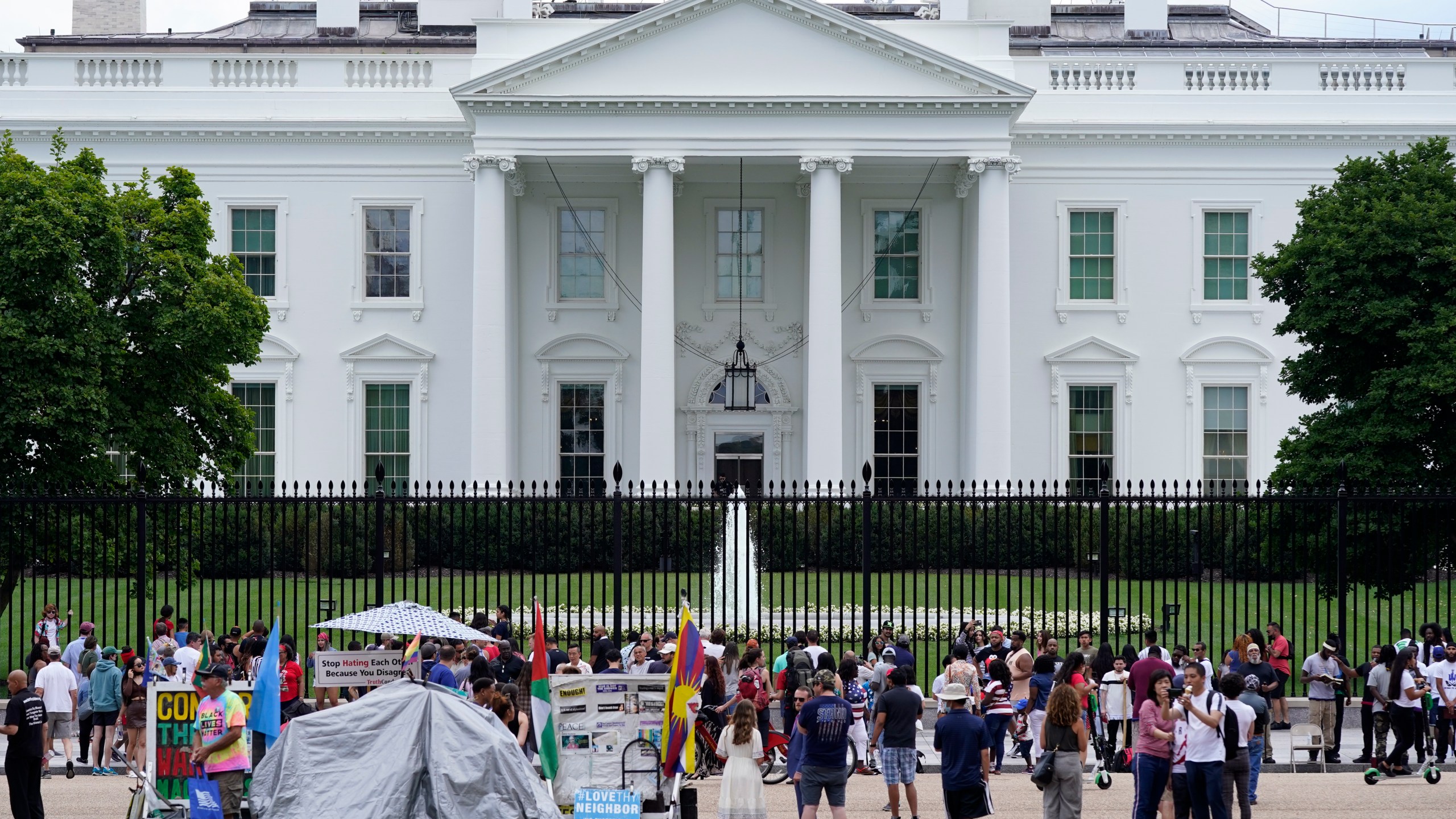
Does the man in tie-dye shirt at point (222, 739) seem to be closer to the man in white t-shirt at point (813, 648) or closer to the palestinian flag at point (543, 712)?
the palestinian flag at point (543, 712)

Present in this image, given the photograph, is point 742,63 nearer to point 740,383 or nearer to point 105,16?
point 740,383

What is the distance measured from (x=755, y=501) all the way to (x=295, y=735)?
28.2ft

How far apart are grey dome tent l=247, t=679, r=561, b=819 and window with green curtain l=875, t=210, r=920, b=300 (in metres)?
29.2

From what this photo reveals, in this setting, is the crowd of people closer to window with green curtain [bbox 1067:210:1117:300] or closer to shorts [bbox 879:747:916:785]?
shorts [bbox 879:747:916:785]

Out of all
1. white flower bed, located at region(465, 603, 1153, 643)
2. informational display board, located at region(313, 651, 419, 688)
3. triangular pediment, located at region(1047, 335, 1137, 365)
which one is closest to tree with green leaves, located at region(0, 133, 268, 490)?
white flower bed, located at region(465, 603, 1153, 643)

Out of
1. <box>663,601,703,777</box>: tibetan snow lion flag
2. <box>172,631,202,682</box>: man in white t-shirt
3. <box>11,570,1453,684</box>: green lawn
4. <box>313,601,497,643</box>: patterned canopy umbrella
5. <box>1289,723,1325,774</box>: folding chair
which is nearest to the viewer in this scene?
<box>663,601,703,777</box>: tibetan snow lion flag

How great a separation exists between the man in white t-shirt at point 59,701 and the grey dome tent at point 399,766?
6145 millimetres

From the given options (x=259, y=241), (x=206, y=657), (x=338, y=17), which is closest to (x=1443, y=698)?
(x=206, y=657)

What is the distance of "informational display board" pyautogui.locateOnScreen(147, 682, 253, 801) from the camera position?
45.3 feet

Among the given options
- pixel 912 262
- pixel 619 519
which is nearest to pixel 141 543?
pixel 619 519

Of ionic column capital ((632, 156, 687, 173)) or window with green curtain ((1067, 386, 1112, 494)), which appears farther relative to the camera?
window with green curtain ((1067, 386, 1112, 494))

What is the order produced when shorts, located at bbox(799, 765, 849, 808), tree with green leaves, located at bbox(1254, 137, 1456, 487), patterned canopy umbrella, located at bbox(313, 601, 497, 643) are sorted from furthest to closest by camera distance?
1. tree with green leaves, located at bbox(1254, 137, 1456, 487)
2. patterned canopy umbrella, located at bbox(313, 601, 497, 643)
3. shorts, located at bbox(799, 765, 849, 808)

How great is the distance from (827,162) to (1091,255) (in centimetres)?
736

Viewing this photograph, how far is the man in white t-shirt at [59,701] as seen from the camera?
17.7m
